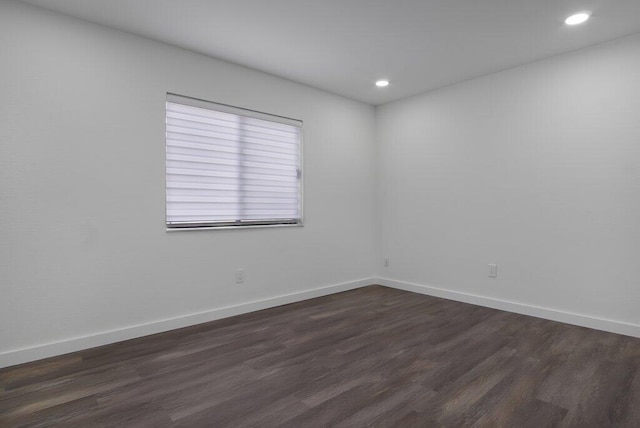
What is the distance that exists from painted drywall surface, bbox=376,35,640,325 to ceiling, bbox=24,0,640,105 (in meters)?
0.35

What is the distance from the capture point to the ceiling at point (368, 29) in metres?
2.45

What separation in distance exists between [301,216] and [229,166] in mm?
1039

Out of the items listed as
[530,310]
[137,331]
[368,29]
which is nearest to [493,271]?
[530,310]

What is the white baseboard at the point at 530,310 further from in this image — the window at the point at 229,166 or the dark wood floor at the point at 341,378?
the window at the point at 229,166

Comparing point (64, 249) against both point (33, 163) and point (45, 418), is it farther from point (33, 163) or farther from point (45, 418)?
point (45, 418)

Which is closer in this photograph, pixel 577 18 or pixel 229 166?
pixel 577 18

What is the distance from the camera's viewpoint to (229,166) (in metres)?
3.46

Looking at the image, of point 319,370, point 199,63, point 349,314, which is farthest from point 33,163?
point 349,314

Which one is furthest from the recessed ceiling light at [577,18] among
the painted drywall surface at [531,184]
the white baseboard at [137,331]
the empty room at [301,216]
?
the white baseboard at [137,331]

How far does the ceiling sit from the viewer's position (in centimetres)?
245

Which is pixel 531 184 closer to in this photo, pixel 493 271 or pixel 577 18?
pixel 493 271

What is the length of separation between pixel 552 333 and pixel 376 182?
2708 mm

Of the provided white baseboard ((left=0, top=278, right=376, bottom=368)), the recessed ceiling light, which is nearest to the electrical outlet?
white baseboard ((left=0, top=278, right=376, bottom=368))

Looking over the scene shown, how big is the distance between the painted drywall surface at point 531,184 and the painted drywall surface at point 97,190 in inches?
75.8
